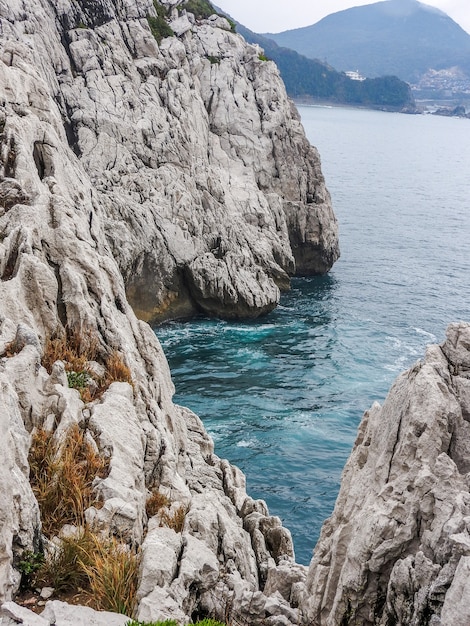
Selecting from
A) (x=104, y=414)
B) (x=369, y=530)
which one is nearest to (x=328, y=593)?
(x=369, y=530)

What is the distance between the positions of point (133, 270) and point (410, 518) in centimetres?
4678

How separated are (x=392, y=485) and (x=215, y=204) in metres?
54.6

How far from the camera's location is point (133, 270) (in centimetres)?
5441

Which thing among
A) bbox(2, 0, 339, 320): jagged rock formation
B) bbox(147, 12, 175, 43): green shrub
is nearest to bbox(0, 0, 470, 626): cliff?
bbox(2, 0, 339, 320): jagged rock formation

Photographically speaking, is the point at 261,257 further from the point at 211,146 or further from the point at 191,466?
the point at 191,466

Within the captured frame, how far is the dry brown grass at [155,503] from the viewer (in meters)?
14.0

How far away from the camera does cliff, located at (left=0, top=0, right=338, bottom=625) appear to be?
11500mm

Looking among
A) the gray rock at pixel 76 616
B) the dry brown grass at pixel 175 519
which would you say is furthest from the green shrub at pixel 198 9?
the gray rock at pixel 76 616

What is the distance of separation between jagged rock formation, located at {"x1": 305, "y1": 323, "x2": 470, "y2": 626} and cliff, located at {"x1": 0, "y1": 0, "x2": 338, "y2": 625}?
1.75m

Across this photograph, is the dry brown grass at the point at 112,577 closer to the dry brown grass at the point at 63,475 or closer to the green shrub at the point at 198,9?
the dry brown grass at the point at 63,475

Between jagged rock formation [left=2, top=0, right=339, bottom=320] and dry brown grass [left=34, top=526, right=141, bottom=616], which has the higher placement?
jagged rock formation [left=2, top=0, right=339, bottom=320]

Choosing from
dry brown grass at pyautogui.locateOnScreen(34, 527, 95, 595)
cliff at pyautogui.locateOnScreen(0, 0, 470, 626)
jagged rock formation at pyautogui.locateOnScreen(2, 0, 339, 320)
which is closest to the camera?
cliff at pyautogui.locateOnScreen(0, 0, 470, 626)

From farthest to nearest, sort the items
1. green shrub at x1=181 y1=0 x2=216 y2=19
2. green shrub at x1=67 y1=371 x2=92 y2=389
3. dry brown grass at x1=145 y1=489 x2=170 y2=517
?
green shrub at x1=181 y1=0 x2=216 y2=19, green shrub at x1=67 y1=371 x2=92 y2=389, dry brown grass at x1=145 y1=489 x2=170 y2=517

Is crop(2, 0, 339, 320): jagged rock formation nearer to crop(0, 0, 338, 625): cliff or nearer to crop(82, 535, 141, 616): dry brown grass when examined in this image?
crop(0, 0, 338, 625): cliff
